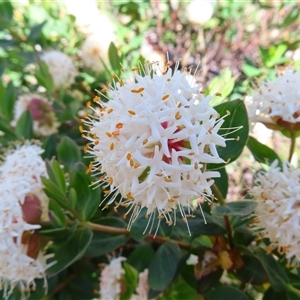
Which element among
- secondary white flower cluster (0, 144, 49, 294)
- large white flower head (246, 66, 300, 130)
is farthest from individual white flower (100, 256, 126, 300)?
large white flower head (246, 66, 300, 130)

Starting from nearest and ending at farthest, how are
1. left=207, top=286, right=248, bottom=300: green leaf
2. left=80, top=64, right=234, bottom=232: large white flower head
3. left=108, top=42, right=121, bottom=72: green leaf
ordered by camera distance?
left=80, top=64, right=234, bottom=232: large white flower head
left=207, top=286, right=248, bottom=300: green leaf
left=108, top=42, right=121, bottom=72: green leaf

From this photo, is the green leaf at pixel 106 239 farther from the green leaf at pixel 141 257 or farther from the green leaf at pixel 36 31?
the green leaf at pixel 36 31

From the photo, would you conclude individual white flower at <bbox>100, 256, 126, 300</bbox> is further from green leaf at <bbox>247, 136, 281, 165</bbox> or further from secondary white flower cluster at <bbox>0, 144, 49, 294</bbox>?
green leaf at <bbox>247, 136, 281, 165</bbox>

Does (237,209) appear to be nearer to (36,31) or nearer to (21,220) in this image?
(21,220)

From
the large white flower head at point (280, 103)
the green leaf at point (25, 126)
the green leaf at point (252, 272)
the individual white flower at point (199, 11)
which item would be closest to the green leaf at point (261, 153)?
the large white flower head at point (280, 103)

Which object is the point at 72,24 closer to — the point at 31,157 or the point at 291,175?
the point at 31,157

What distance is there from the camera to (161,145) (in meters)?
0.41

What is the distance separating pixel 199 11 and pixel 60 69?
0.46m

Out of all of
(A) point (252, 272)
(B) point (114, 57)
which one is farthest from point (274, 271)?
(B) point (114, 57)

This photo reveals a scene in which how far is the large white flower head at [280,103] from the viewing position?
558 mm

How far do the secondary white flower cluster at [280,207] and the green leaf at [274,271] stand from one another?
0.06 feet

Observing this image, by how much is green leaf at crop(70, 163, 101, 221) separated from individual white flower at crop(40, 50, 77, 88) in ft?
1.59

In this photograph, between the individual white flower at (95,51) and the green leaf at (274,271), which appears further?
the individual white flower at (95,51)

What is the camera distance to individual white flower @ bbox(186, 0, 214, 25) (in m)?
1.17
